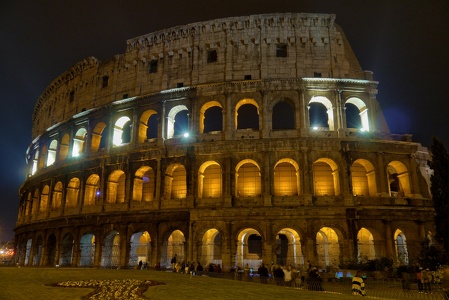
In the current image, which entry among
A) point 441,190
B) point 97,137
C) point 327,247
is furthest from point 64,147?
point 441,190

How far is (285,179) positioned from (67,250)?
1841 cm

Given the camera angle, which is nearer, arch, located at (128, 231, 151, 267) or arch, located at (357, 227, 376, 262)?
arch, located at (357, 227, 376, 262)

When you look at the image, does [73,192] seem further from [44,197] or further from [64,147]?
[44,197]

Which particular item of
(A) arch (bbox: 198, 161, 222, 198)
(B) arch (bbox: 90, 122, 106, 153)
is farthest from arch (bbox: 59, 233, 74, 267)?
(A) arch (bbox: 198, 161, 222, 198)

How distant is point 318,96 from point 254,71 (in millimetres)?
4915

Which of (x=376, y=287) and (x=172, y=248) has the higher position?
(x=172, y=248)

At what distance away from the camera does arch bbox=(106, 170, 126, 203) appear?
93.5 ft

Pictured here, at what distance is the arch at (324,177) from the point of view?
2524cm

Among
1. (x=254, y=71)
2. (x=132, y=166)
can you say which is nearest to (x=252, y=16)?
(x=254, y=71)

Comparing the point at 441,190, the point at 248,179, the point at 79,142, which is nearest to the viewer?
the point at 441,190

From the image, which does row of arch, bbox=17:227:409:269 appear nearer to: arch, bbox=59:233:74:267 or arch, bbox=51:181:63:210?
arch, bbox=59:233:74:267

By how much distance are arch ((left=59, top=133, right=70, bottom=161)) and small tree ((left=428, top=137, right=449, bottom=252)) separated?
28997 millimetres

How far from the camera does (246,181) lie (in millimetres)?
26125

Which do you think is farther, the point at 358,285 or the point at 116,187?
the point at 116,187
